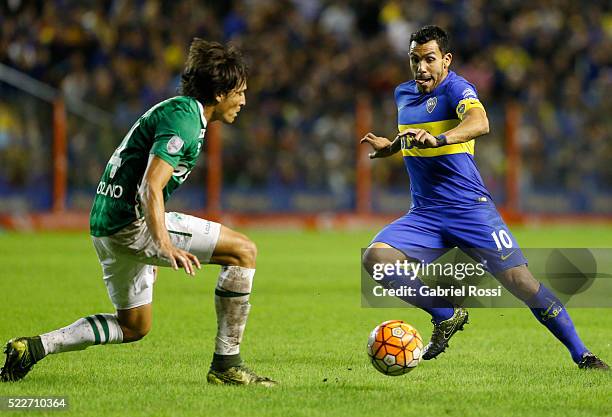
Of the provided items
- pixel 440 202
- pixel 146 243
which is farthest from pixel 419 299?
pixel 146 243

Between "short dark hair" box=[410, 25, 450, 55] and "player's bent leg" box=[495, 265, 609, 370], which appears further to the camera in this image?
"short dark hair" box=[410, 25, 450, 55]

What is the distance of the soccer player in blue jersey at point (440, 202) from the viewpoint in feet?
24.2

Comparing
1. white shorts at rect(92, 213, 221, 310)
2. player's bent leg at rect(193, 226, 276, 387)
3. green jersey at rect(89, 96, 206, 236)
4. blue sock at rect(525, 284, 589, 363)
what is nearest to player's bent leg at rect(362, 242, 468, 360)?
blue sock at rect(525, 284, 589, 363)

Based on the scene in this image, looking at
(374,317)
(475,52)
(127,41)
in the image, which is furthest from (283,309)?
(475,52)

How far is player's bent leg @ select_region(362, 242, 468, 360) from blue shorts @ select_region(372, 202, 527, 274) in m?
0.09

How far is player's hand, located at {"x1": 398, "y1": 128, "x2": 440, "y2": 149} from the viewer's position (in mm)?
6453

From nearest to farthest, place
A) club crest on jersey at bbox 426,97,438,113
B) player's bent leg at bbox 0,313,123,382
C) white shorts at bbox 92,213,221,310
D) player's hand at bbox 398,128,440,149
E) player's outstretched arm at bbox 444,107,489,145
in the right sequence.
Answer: white shorts at bbox 92,213,221,310
player's bent leg at bbox 0,313,123,382
player's hand at bbox 398,128,440,149
player's outstretched arm at bbox 444,107,489,145
club crest on jersey at bbox 426,97,438,113

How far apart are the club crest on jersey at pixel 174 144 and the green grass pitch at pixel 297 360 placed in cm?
132

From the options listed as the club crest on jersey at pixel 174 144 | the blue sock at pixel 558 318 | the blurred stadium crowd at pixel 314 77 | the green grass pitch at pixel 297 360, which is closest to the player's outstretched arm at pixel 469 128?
the blue sock at pixel 558 318

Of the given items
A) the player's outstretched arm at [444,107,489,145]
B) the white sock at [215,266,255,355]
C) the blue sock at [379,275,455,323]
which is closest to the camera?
the white sock at [215,266,255,355]

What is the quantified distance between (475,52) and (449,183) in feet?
55.1

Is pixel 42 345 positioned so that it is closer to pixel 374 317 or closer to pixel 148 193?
pixel 148 193

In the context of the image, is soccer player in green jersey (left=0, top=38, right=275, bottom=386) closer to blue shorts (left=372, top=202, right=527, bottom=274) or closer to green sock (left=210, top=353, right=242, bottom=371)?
green sock (left=210, top=353, right=242, bottom=371)

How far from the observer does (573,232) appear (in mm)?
22125
